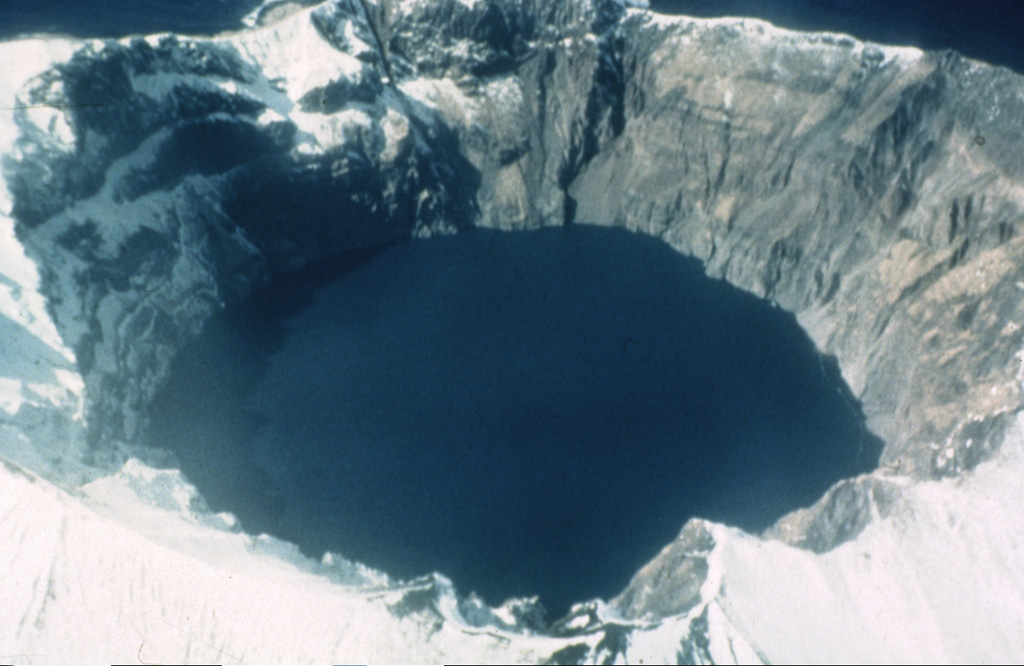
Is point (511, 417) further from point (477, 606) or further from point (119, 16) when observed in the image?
point (119, 16)

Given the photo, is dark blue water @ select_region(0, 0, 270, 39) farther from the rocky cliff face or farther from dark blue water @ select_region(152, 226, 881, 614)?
dark blue water @ select_region(152, 226, 881, 614)

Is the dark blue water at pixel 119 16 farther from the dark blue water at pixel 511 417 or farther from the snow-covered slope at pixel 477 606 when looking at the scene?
the snow-covered slope at pixel 477 606

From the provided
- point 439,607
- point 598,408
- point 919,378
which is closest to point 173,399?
point 439,607

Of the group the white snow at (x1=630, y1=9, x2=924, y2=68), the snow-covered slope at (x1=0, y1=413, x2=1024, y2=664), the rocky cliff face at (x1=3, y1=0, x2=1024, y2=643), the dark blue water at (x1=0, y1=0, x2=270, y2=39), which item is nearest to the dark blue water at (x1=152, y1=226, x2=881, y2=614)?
the rocky cliff face at (x1=3, y1=0, x2=1024, y2=643)

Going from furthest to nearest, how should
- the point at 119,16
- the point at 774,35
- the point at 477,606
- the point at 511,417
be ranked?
the point at 119,16, the point at 774,35, the point at 511,417, the point at 477,606

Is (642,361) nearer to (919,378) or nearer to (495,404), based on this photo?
(495,404)

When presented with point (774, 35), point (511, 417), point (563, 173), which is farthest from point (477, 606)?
point (774, 35)
